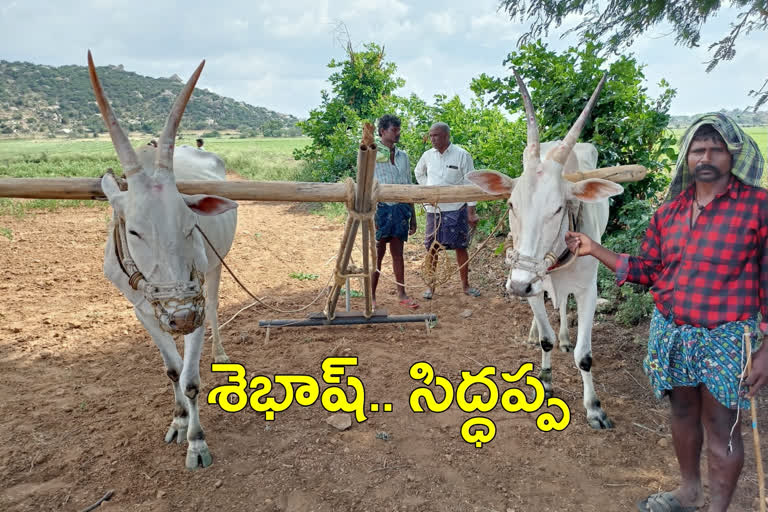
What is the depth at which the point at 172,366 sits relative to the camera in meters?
3.17

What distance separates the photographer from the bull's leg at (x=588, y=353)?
10.9 feet

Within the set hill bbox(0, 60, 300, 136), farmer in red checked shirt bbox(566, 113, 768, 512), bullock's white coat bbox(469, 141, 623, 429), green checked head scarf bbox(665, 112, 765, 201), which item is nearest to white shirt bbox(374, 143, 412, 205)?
bullock's white coat bbox(469, 141, 623, 429)

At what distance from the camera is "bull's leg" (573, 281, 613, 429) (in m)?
3.33

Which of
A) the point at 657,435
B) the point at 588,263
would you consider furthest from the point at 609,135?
the point at 657,435

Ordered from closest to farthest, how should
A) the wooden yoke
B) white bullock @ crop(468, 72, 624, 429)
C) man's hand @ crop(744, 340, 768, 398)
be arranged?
man's hand @ crop(744, 340, 768, 398), white bullock @ crop(468, 72, 624, 429), the wooden yoke

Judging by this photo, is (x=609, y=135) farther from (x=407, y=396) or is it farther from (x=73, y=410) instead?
(x=73, y=410)

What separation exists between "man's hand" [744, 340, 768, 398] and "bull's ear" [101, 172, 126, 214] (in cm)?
293

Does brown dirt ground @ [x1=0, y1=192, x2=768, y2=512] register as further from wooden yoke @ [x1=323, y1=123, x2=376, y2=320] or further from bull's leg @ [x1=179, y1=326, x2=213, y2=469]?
wooden yoke @ [x1=323, y1=123, x2=376, y2=320]

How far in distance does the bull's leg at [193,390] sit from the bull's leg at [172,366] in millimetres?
112

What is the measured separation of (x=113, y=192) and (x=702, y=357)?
2.92m

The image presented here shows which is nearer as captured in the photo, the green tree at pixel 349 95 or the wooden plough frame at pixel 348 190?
the wooden plough frame at pixel 348 190

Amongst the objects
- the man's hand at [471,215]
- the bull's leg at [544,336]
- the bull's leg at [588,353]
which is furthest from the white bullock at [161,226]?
the man's hand at [471,215]

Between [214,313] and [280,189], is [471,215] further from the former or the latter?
[280,189]

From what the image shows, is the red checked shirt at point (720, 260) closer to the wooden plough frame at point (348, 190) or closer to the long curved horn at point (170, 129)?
the wooden plough frame at point (348, 190)
